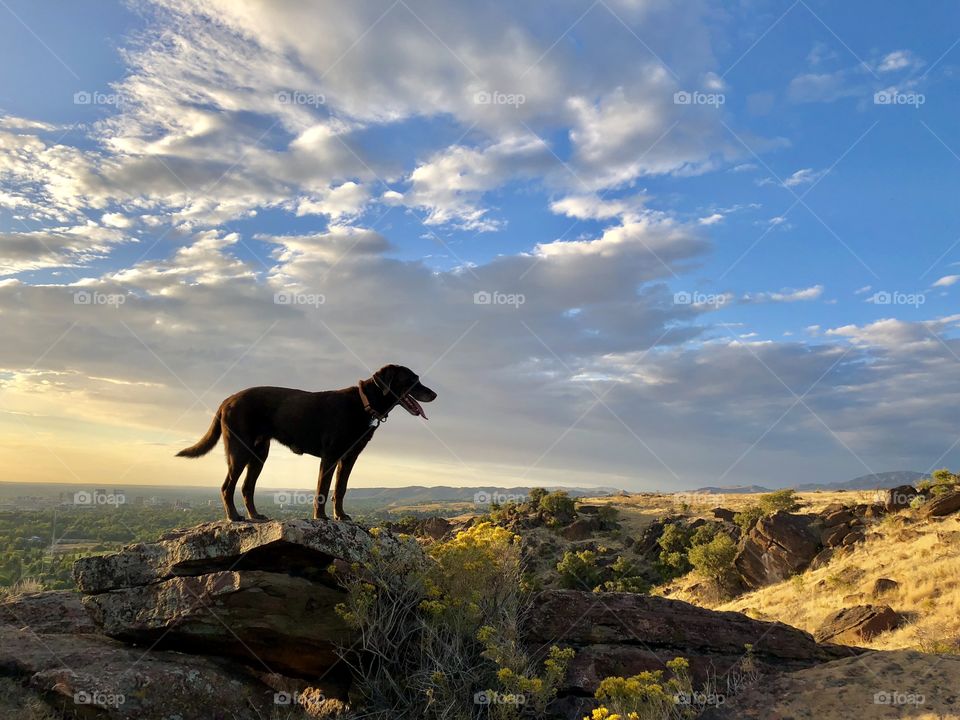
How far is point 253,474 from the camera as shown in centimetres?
880

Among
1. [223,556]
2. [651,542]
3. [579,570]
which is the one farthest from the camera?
[651,542]

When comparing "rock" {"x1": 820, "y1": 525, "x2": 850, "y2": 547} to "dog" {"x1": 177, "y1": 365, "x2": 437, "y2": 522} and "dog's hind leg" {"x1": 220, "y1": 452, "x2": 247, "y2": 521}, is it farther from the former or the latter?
"dog's hind leg" {"x1": 220, "y1": 452, "x2": 247, "y2": 521}

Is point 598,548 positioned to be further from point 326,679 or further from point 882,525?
point 326,679

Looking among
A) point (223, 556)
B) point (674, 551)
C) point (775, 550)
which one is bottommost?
point (674, 551)

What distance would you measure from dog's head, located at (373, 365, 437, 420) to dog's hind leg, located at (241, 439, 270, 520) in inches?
72.4

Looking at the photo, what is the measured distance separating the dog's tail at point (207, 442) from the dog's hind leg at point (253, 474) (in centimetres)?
77

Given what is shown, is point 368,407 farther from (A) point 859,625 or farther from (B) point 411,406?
(A) point 859,625

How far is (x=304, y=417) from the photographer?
877 cm

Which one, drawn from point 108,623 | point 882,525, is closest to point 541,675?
point 108,623

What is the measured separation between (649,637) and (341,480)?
4.61m

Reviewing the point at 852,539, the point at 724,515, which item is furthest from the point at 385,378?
the point at 724,515

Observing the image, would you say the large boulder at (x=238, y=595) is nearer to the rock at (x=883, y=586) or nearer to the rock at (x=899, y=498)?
the rock at (x=883, y=586)

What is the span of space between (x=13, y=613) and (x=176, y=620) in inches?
148

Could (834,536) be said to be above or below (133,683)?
below
